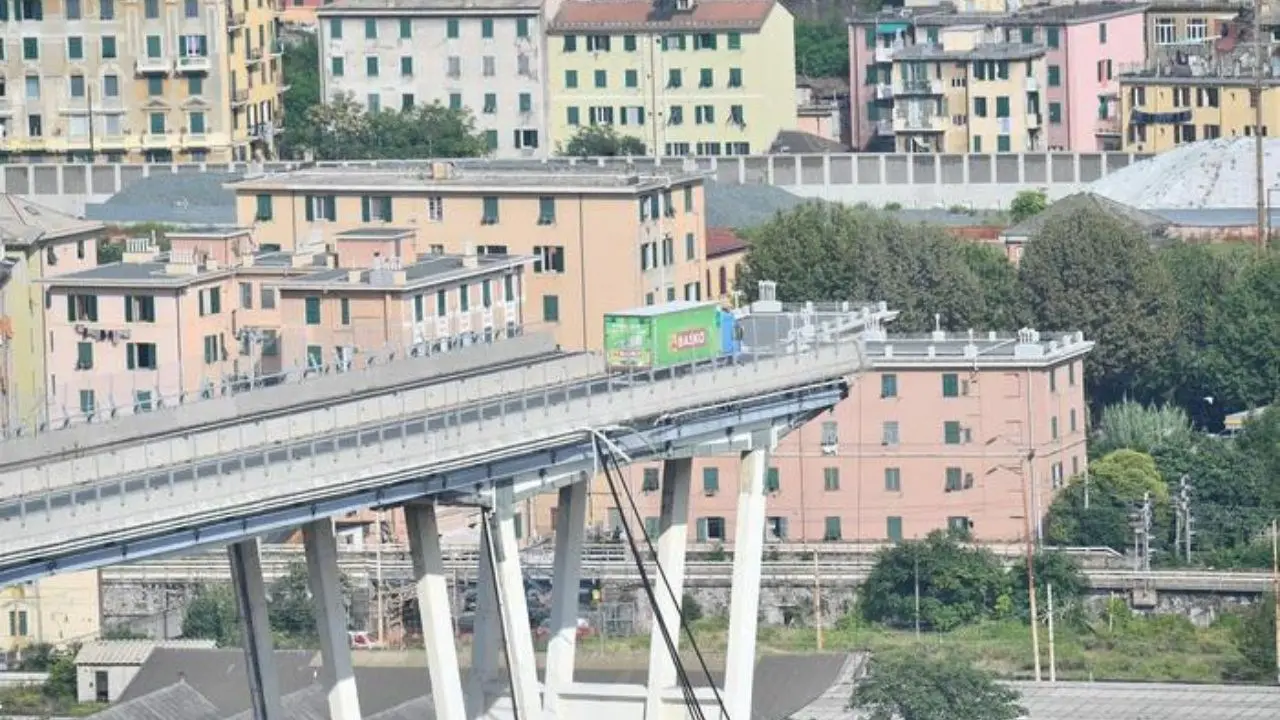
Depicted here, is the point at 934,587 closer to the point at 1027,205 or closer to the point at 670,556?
the point at 670,556

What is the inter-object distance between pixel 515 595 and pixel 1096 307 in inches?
1055

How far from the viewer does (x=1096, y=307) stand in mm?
73438

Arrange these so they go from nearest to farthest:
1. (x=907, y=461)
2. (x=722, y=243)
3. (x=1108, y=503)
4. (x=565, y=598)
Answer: (x=565, y=598), (x=1108, y=503), (x=907, y=461), (x=722, y=243)

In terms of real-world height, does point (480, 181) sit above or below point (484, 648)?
above

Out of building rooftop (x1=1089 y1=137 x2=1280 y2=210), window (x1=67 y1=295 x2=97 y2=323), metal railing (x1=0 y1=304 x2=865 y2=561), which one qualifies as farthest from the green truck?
building rooftop (x1=1089 y1=137 x2=1280 y2=210)

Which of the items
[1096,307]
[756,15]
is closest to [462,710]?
[1096,307]

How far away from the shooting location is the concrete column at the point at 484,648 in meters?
49.6

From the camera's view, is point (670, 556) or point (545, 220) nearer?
point (670, 556)

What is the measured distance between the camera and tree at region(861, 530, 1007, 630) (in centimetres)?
6216

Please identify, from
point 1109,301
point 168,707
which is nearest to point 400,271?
point 1109,301

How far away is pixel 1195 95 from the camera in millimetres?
91938

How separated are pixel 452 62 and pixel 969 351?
3265 centimetres

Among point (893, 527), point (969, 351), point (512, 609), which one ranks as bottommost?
point (893, 527)

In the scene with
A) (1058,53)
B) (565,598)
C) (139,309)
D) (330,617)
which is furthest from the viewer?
(1058,53)
